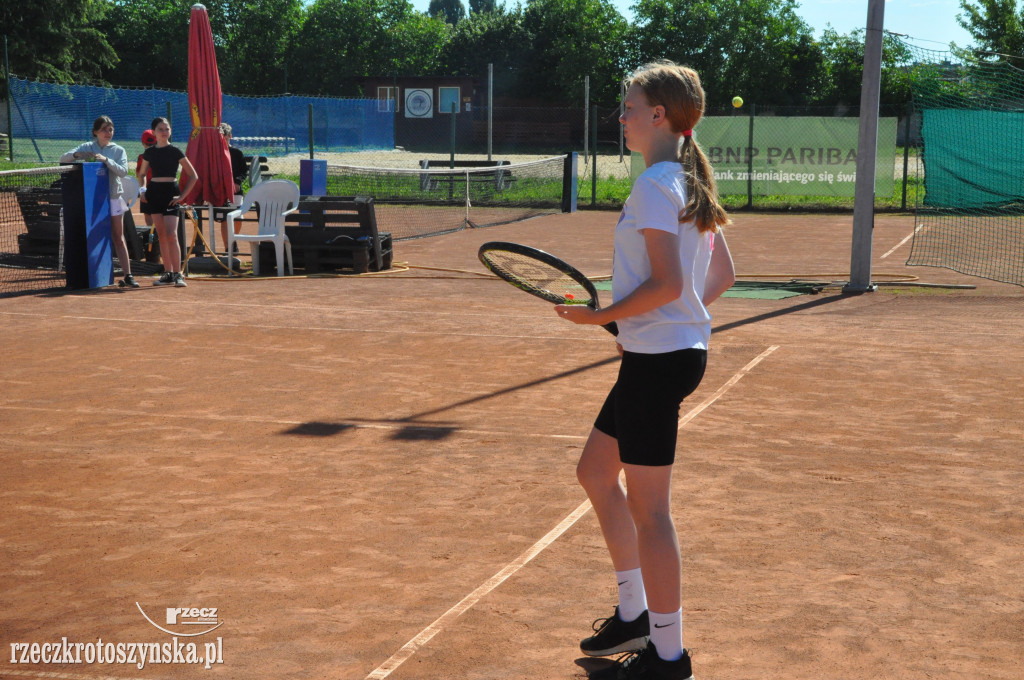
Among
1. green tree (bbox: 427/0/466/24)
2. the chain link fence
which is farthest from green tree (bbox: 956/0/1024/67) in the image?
green tree (bbox: 427/0/466/24)

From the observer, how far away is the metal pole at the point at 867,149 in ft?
39.0

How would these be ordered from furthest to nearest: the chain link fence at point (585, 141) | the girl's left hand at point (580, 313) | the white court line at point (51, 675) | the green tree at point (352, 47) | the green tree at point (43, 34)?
the green tree at point (352, 47)
the green tree at point (43, 34)
the chain link fence at point (585, 141)
the white court line at point (51, 675)
the girl's left hand at point (580, 313)

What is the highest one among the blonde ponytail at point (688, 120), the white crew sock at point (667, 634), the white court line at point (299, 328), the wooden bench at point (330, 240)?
the blonde ponytail at point (688, 120)

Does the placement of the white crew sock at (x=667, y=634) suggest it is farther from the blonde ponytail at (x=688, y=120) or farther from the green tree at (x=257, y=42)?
the green tree at (x=257, y=42)

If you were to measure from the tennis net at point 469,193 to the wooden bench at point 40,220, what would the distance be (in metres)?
7.89

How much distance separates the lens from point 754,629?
3664 mm

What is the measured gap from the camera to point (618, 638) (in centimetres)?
340

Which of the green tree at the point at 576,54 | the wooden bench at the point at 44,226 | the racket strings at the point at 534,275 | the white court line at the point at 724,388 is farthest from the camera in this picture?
the green tree at the point at 576,54

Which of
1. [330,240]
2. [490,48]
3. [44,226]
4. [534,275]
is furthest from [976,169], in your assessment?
[490,48]

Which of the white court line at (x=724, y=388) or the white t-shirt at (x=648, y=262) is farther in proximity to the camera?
the white court line at (x=724, y=388)

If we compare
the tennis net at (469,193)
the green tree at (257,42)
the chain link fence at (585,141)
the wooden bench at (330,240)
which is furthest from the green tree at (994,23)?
the green tree at (257,42)

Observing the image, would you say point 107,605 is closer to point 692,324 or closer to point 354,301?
point 692,324

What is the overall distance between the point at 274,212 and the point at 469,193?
11.7 meters

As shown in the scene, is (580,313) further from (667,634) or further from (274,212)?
(274,212)
